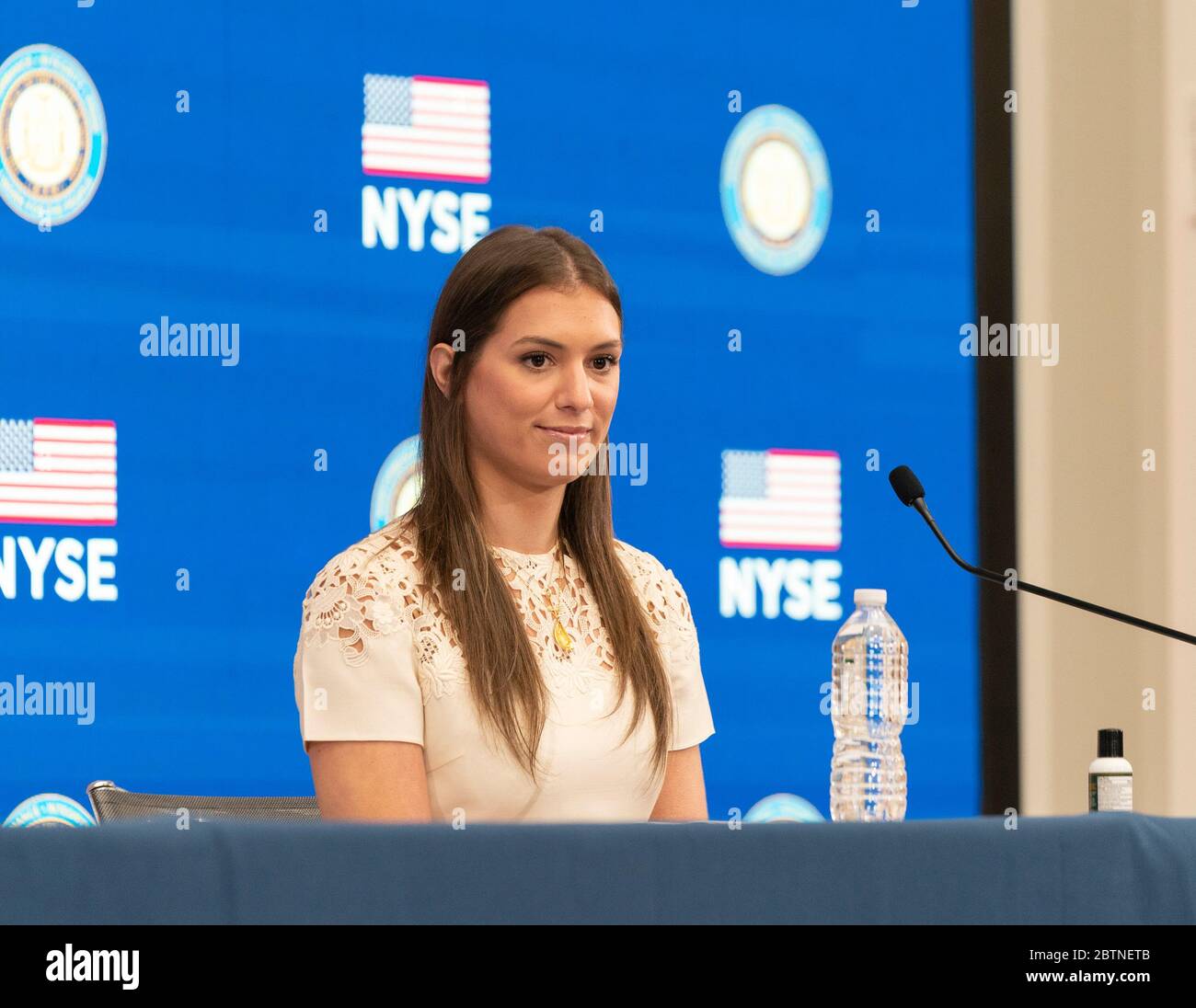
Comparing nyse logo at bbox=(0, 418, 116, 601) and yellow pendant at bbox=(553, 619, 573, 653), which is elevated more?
nyse logo at bbox=(0, 418, 116, 601)

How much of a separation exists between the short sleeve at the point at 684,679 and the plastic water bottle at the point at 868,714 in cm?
18

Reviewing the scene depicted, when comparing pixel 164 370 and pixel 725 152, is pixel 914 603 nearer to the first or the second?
pixel 725 152

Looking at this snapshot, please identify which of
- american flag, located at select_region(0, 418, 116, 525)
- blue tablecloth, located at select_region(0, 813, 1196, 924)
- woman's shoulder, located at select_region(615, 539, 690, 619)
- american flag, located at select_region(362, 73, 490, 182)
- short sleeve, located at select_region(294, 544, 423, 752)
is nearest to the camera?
blue tablecloth, located at select_region(0, 813, 1196, 924)

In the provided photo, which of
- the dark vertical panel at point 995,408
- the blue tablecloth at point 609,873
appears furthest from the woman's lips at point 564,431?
the dark vertical panel at point 995,408

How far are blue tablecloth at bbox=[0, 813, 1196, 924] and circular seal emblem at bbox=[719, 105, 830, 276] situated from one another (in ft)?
8.91

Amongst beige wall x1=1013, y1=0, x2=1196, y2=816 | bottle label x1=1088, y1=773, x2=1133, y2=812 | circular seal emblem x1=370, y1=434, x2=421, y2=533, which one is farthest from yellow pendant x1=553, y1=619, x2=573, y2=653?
beige wall x1=1013, y1=0, x2=1196, y2=816

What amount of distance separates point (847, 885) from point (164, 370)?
2411 millimetres

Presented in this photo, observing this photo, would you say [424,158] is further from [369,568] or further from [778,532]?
[369,568]

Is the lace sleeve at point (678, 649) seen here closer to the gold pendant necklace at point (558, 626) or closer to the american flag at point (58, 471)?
the gold pendant necklace at point (558, 626)

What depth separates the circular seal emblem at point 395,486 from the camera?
3449mm

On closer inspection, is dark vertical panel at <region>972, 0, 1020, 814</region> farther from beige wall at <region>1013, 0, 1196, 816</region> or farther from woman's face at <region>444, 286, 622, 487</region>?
woman's face at <region>444, 286, 622, 487</region>

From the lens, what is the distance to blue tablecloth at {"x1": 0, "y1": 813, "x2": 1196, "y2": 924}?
105 centimetres

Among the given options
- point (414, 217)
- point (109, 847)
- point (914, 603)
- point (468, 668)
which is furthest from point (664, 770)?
point (914, 603)

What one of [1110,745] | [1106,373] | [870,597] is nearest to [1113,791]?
[1110,745]
